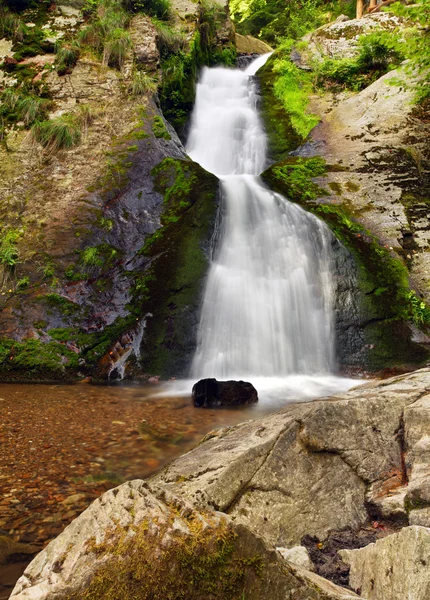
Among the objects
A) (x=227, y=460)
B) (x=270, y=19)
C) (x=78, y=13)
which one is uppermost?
(x=270, y=19)

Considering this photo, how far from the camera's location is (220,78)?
56.5ft

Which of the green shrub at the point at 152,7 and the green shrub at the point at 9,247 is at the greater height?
the green shrub at the point at 152,7

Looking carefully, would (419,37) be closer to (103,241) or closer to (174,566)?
(103,241)

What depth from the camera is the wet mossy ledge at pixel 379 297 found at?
7.99 meters

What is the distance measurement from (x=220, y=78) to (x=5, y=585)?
1860 cm

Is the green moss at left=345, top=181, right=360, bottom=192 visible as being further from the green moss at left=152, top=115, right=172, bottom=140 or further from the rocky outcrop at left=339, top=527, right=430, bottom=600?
the rocky outcrop at left=339, top=527, right=430, bottom=600

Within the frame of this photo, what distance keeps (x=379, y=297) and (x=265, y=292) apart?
237cm

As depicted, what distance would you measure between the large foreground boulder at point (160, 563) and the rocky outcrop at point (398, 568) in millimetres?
309

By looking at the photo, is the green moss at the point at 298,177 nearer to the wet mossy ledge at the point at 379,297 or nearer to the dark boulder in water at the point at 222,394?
the wet mossy ledge at the point at 379,297

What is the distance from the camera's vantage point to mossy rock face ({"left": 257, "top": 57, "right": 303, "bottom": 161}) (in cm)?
1387

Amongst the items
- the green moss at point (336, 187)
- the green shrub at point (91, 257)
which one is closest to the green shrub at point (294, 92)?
the green moss at point (336, 187)

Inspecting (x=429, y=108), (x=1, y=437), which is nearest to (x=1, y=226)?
(x=1, y=437)

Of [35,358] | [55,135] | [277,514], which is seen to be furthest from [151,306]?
[277,514]

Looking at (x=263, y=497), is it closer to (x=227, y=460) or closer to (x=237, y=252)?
(x=227, y=460)
